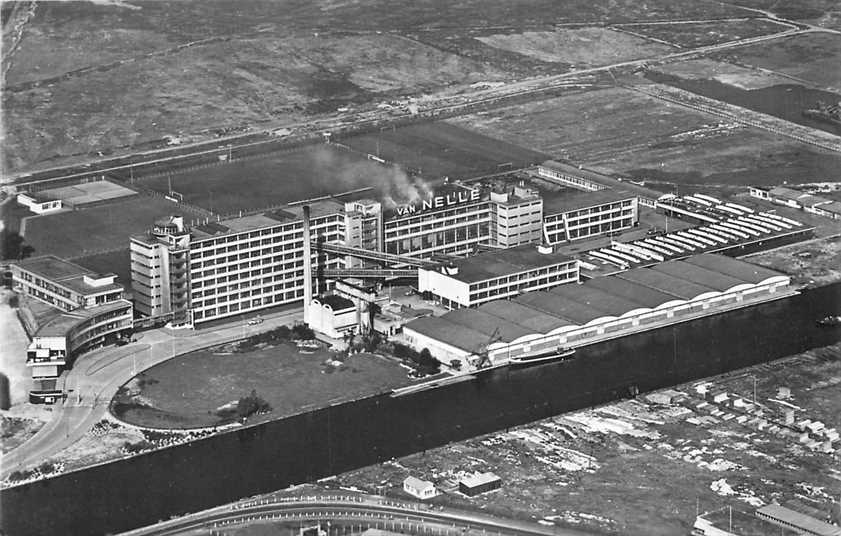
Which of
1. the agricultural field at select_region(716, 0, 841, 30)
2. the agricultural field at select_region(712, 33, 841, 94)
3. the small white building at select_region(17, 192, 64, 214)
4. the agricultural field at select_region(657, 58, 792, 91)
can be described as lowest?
the agricultural field at select_region(716, 0, 841, 30)

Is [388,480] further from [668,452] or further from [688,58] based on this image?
[688,58]

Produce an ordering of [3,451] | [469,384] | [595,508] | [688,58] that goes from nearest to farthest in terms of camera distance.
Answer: [595,508]
[3,451]
[469,384]
[688,58]

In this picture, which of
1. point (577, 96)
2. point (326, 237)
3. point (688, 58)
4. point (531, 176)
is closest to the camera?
point (326, 237)

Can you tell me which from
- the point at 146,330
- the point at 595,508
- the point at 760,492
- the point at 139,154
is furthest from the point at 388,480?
the point at 139,154

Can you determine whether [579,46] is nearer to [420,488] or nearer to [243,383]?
[243,383]

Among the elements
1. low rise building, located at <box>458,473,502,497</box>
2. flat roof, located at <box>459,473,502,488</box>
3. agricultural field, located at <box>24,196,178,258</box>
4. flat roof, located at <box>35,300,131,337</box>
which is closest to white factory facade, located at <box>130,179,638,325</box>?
flat roof, located at <box>35,300,131,337</box>

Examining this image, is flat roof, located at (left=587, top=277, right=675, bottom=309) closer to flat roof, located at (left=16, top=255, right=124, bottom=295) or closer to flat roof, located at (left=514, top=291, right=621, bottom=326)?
flat roof, located at (left=514, top=291, right=621, bottom=326)

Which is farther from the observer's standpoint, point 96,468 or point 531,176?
point 531,176
